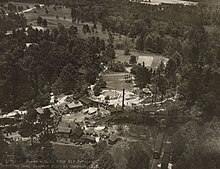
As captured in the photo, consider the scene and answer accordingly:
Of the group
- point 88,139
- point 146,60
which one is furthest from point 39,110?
point 146,60

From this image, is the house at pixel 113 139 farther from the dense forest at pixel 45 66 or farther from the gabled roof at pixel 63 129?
the dense forest at pixel 45 66

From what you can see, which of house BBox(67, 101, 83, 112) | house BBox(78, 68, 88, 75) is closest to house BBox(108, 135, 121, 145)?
house BBox(67, 101, 83, 112)

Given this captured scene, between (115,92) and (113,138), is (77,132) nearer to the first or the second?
(113,138)

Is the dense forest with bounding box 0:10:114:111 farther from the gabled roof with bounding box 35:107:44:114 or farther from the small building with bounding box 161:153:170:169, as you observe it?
the small building with bounding box 161:153:170:169

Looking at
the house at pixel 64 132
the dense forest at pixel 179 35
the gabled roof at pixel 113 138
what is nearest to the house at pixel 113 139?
the gabled roof at pixel 113 138

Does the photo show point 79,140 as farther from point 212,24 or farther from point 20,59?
point 212,24

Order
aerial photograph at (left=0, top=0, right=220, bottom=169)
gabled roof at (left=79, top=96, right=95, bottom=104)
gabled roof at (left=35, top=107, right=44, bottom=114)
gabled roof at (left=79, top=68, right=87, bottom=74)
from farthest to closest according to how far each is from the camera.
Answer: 1. gabled roof at (left=79, top=68, right=87, bottom=74)
2. gabled roof at (left=79, top=96, right=95, bottom=104)
3. gabled roof at (left=35, top=107, right=44, bottom=114)
4. aerial photograph at (left=0, top=0, right=220, bottom=169)

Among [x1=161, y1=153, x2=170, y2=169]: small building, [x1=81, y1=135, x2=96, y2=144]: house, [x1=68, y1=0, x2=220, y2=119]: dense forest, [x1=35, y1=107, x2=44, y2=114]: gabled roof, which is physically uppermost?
[x1=68, y1=0, x2=220, y2=119]: dense forest

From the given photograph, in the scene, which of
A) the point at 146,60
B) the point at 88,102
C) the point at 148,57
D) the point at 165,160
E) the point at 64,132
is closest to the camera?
the point at 165,160
